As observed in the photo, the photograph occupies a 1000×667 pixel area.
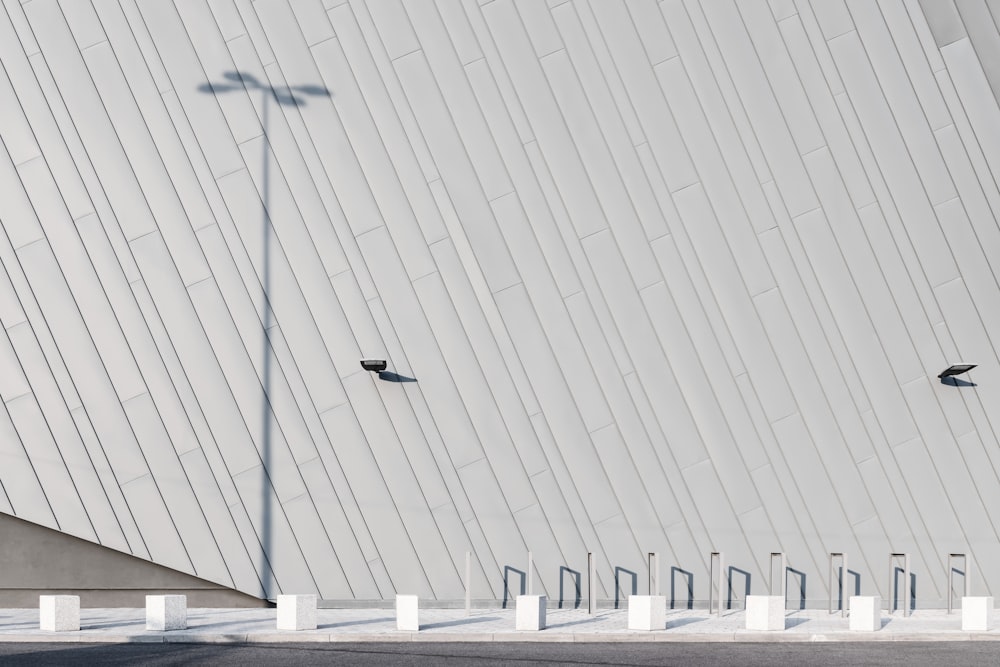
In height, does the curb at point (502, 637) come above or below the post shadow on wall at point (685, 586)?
below

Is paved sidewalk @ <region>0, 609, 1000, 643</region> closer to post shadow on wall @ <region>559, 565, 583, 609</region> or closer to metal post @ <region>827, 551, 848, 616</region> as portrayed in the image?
metal post @ <region>827, 551, 848, 616</region>

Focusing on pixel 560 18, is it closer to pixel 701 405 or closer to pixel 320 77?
pixel 320 77

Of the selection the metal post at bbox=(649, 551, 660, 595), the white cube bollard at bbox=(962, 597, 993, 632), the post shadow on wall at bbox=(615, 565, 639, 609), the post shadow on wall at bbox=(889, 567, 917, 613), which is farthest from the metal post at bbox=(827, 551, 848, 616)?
the post shadow on wall at bbox=(615, 565, 639, 609)

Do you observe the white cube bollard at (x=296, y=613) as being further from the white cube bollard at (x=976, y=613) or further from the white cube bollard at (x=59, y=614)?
the white cube bollard at (x=976, y=613)

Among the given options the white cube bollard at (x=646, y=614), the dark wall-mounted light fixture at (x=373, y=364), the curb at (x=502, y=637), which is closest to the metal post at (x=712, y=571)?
the white cube bollard at (x=646, y=614)

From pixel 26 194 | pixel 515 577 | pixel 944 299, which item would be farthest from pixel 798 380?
pixel 26 194

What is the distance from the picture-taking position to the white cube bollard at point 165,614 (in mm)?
14828

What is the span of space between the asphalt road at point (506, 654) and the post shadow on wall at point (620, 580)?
441 centimetres

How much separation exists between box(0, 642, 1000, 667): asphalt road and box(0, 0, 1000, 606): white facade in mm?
4804

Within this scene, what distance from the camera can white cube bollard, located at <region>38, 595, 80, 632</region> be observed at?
1481 cm

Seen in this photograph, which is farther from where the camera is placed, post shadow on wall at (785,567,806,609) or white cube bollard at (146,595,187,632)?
post shadow on wall at (785,567,806,609)

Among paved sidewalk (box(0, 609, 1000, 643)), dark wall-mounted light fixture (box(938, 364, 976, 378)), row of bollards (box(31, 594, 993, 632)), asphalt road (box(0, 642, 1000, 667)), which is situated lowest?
paved sidewalk (box(0, 609, 1000, 643))

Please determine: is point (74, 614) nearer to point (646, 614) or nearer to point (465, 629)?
point (465, 629)

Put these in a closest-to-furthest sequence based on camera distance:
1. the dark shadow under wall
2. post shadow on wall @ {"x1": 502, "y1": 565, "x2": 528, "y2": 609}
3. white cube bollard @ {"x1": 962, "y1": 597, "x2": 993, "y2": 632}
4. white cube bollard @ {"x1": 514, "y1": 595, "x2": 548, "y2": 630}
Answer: white cube bollard @ {"x1": 514, "y1": 595, "x2": 548, "y2": 630}
white cube bollard @ {"x1": 962, "y1": 597, "x2": 993, "y2": 632}
the dark shadow under wall
post shadow on wall @ {"x1": 502, "y1": 565, "x2": 528, "y2": 609}
